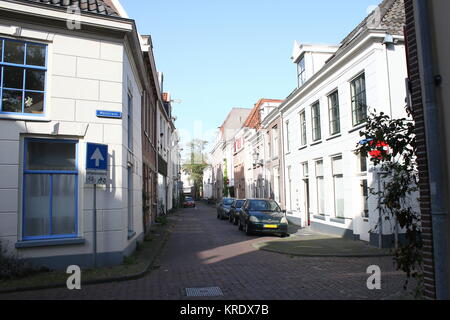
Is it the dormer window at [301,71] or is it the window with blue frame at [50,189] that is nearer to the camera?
the window with blue frame at [50,189]

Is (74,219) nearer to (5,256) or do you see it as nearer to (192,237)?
(5,256)

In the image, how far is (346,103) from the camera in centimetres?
1380

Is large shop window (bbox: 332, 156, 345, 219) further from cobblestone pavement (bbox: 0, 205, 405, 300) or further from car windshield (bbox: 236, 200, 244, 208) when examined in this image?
car windshield (bbox: 236, 200, 244, 208)

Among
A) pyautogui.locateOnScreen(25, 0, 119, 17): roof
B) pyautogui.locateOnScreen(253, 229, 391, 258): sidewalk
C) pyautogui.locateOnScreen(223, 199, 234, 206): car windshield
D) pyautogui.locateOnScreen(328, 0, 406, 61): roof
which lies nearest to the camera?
pyautogui.locateOnScreen(25, 0, 119, 17): roof

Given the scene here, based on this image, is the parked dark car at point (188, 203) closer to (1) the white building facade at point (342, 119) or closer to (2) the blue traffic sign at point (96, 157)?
(1) the white building facade at point (342, 119)

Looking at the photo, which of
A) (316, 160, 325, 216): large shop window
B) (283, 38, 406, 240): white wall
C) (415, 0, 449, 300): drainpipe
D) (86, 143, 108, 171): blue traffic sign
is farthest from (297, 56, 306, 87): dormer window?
(415, 0, 449, 300): drainpipe

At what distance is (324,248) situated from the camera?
11.6 metres

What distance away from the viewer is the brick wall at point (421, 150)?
15.5ft

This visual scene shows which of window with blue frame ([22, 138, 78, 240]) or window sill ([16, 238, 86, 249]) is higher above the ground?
window with blue frame ([22, 138, 78, 240])

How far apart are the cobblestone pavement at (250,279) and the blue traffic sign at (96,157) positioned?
2.52 m

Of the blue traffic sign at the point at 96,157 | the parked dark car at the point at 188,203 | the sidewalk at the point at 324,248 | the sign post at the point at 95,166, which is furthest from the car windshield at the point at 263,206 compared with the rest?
the parked dark car at the point at 188,203

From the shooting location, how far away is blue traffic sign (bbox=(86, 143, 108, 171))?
785 centimetres

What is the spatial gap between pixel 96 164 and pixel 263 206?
400 inches
